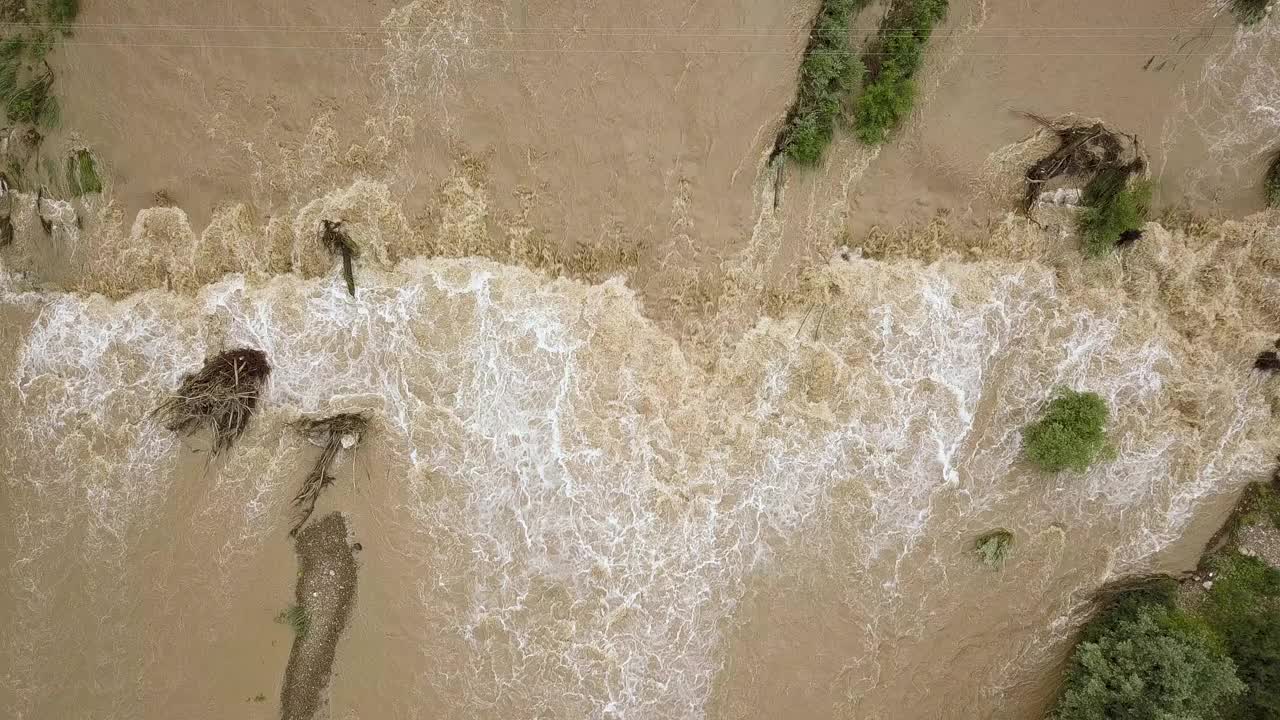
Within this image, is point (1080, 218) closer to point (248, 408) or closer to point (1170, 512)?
point (1170, 512)

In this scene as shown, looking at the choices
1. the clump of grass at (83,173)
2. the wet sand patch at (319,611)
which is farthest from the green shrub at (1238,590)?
the clump of grass at (83,173)

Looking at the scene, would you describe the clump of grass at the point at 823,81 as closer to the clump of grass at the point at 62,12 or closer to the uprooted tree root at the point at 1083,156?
the uprooted tree root at the point at 1083,156

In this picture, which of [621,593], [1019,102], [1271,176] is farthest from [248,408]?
[1271,176]

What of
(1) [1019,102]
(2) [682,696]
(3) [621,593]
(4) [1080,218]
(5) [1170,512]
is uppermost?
(1) [1019,102]

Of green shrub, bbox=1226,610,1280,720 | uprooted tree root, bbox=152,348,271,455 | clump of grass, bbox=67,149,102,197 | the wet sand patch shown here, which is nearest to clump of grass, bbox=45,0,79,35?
clump of grass, bbox=67,149,102,197

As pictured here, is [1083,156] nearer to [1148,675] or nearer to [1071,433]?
[1071,433]

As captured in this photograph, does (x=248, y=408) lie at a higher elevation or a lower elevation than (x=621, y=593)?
higher

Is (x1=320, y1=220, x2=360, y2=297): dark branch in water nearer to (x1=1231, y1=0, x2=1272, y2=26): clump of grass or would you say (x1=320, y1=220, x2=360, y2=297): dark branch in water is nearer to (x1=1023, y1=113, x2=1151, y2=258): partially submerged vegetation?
(x1=1023, y1=113, x2=1151, y2=258): partially submerged vegetation
